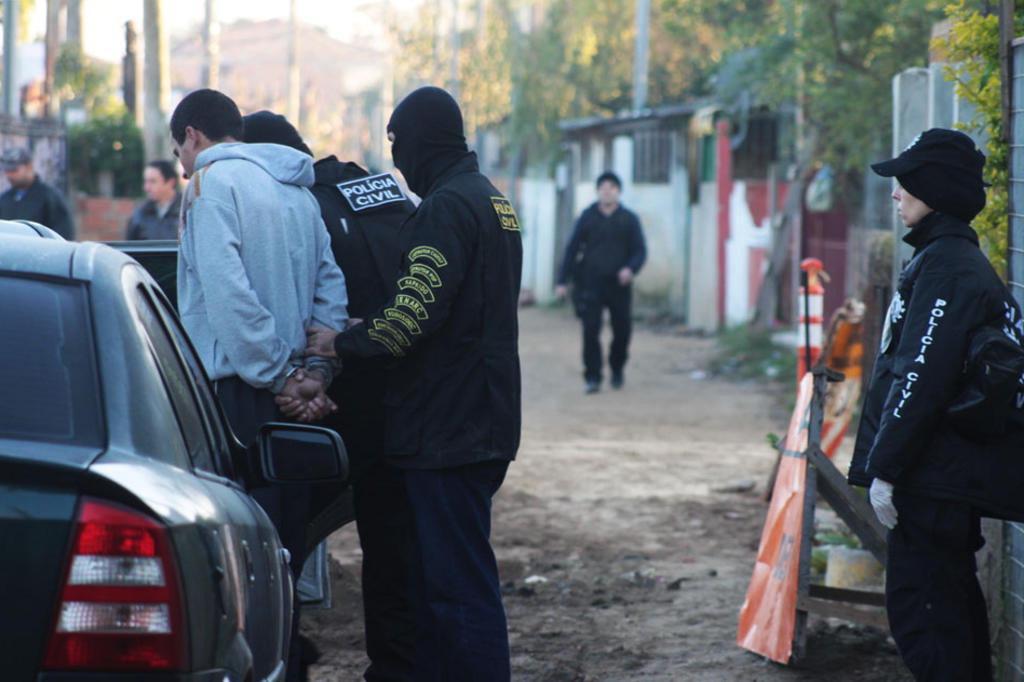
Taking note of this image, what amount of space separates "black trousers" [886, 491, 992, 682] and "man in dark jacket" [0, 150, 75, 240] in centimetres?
845

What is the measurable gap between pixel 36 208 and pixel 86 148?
30.2ft

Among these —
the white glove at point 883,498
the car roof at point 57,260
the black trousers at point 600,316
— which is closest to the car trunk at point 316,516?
the white glove at point 883,498

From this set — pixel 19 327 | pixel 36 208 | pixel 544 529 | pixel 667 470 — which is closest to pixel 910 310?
pixel 19 327

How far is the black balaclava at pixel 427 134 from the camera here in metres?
4.93

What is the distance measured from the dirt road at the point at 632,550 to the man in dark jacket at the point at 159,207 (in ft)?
9.61

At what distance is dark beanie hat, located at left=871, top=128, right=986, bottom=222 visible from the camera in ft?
14.9

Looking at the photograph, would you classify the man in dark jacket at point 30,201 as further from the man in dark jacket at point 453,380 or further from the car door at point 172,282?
the man in dark jacket at point 453,380

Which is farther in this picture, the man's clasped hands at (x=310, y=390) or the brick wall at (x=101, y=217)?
the brick wall at (x=101, y=217)

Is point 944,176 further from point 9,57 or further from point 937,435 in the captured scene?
point 9,57

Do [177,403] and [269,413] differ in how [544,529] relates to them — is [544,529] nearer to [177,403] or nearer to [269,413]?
[269,413]

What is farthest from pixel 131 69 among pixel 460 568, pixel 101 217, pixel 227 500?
pixel 227 500

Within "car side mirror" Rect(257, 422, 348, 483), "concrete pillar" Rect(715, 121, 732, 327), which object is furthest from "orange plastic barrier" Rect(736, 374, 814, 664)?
"concrete pillar" Rect(715, 121, 732, 327)

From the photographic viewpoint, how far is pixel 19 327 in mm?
2787

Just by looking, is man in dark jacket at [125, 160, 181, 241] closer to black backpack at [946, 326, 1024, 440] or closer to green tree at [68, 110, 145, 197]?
black backpack at [946, 326, 1024, 440]
